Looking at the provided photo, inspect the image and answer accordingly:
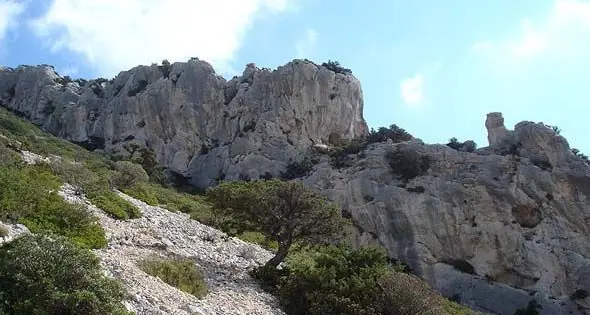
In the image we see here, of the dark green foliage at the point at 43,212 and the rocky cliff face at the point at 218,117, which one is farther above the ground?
the rocky cliff face at the point at 218,117

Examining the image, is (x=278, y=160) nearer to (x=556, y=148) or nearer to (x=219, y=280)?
(x=556, y=148)

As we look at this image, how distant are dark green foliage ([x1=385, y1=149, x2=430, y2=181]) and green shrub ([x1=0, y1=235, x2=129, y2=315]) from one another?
48390 millimetres

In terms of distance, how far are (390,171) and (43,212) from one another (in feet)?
147

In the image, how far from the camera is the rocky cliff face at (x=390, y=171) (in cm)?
5266

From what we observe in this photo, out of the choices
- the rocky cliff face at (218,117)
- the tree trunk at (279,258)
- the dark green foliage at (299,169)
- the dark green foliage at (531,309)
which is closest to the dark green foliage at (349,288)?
the tree trunk at (279,258)

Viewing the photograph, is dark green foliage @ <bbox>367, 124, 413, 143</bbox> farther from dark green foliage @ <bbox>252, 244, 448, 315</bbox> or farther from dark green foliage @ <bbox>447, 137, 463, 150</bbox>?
dark green foliage @ <bbox>252, 244, 448, 315</bbox>

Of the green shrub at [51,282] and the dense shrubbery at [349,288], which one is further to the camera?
the dense shrubbery at [349,288]

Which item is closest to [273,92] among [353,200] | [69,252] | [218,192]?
[353,200]

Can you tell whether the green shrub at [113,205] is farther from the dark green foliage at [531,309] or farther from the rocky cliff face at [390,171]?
the dark green foliage at [531,309]

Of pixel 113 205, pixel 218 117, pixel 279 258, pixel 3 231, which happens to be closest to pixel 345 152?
pixel 218 117

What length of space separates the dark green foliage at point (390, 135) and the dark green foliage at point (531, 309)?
79.1 feet

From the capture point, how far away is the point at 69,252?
12.0 meters

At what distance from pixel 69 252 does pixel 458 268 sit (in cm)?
4519

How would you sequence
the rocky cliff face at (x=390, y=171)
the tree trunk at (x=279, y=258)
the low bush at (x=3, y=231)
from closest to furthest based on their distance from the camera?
the low bush at (x=3, y=231) < the tree trunk at (x=279, y=258) < the rocky cliff face at (x=390, y=171)
